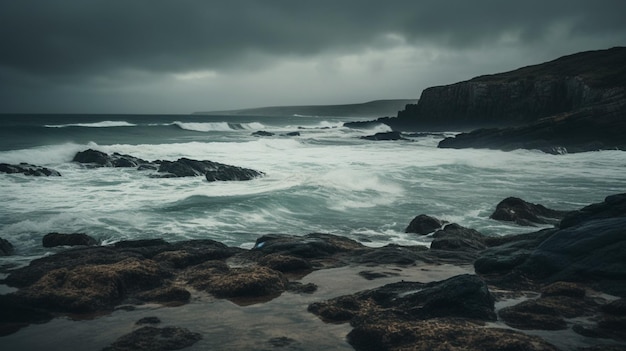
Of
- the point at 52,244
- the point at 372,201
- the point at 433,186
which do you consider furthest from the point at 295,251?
the point at 433,186

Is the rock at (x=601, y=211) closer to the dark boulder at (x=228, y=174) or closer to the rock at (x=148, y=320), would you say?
the rock at (x=148, y=320)

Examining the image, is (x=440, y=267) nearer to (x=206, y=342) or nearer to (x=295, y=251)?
(x=295, y=251)

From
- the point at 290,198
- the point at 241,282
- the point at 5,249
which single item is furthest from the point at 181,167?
the point at 241,282

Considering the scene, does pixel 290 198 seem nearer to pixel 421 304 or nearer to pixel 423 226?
pixel 423 226

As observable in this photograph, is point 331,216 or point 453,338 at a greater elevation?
point 453,338

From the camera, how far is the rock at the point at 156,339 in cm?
568

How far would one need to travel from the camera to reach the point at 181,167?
29.3 meters

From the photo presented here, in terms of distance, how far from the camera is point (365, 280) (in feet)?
29.1

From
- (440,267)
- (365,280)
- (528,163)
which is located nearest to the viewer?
(365,280)

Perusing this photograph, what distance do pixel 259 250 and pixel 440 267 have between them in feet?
15.3

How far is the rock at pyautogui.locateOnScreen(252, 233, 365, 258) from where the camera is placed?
11.1 metres

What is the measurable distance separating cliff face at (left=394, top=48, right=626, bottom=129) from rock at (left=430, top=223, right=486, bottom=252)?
47768mm

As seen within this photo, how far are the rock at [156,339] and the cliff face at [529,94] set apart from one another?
191 ft

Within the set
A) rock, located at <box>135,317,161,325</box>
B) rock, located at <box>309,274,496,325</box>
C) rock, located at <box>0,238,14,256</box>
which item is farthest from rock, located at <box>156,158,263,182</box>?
rock, located at <box>309,274,496,325</box>
